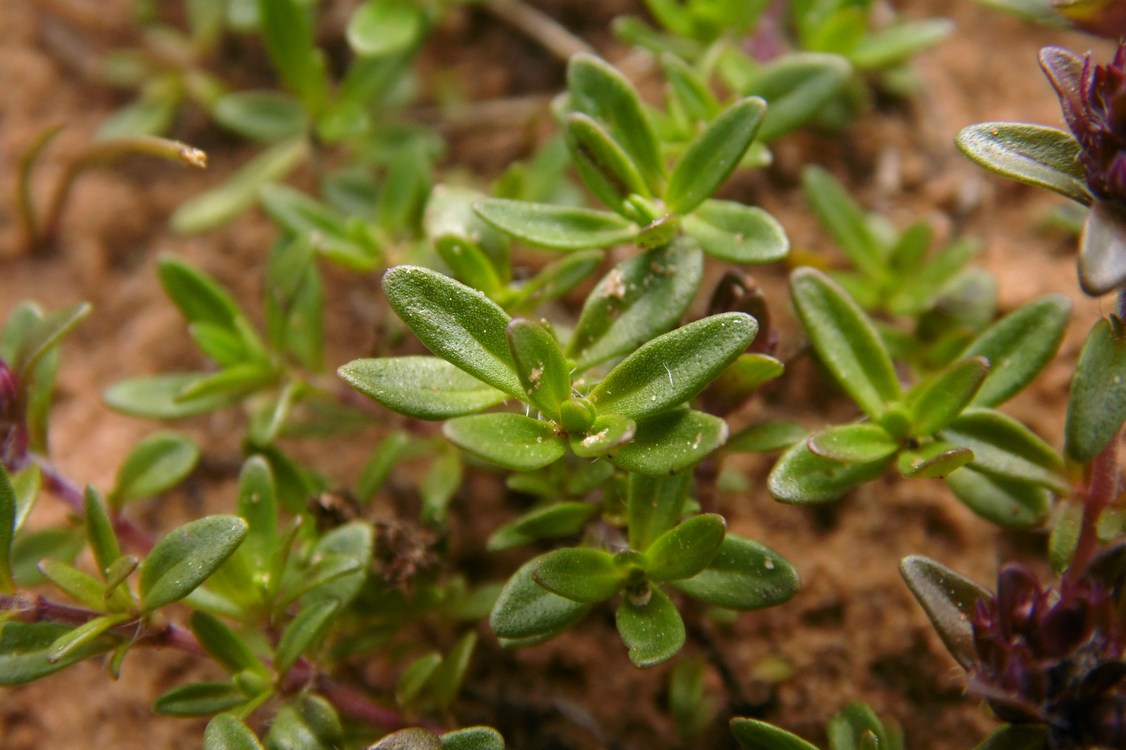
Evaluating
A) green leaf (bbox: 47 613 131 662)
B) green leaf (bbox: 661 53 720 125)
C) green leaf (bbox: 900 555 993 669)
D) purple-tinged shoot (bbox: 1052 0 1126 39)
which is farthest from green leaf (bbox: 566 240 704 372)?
green leaf (bbox: 47 613 131 662)

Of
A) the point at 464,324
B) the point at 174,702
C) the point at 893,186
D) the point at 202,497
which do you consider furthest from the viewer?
the point at 893,186

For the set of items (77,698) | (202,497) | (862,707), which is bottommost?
(77,698)

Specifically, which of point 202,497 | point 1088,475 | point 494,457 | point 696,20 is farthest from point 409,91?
point 1088,475

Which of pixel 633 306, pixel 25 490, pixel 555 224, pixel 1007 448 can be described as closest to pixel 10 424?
pixel 25 490

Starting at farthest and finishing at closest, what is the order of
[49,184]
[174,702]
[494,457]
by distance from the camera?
[49,184], [174,702], [494,457]

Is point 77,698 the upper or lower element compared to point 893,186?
lower

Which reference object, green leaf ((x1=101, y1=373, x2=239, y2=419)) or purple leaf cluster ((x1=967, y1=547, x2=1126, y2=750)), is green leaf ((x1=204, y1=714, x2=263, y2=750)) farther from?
purple leaf cluster ((x1=967, y1=547, x2=1126, y2=750))

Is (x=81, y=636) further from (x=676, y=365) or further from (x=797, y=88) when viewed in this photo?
(x=797, y=88)

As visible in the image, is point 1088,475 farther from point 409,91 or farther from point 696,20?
point 409,91
